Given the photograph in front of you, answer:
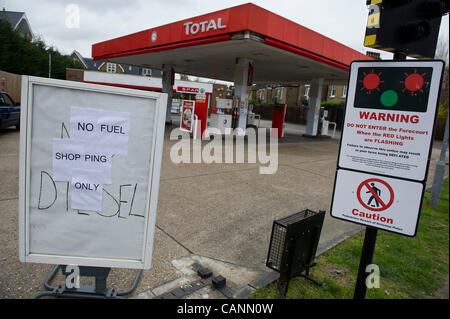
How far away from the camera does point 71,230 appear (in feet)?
7.18

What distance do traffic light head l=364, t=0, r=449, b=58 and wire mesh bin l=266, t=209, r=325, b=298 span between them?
1.65m

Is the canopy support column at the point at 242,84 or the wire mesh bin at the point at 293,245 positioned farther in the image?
the canopy support column at the point at 242,84

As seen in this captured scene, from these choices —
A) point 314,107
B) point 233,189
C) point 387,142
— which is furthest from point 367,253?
point 314,107

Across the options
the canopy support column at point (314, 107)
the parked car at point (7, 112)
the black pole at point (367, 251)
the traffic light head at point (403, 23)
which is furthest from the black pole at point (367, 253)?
the canopy support column at point (314, 107)

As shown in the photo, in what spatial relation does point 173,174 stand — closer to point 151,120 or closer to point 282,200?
point 282,200

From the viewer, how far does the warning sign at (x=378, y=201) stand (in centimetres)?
199

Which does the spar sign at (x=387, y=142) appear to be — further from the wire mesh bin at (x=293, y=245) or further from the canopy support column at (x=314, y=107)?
the canopy support column at (x=314, y=107)

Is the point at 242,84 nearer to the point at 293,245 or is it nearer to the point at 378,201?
the point at 293,245

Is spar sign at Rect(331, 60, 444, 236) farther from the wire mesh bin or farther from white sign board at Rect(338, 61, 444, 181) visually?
the wire mesh bin

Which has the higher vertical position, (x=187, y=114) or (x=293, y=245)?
(x=187, y=114)

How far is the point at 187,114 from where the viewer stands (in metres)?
14.5

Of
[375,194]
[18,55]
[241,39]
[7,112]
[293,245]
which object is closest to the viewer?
[375,194]

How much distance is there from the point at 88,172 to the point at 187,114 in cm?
1259
